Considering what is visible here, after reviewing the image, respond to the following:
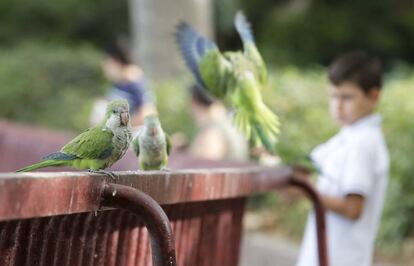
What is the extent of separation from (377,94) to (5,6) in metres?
16.9

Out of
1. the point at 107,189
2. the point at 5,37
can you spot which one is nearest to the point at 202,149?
the point at 107,189

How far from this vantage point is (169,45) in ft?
40.0

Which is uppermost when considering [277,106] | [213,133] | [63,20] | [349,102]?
[63,20]

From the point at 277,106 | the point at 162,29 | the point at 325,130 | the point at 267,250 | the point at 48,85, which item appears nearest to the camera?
the point at 267,250

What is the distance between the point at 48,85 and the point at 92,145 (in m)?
10.4

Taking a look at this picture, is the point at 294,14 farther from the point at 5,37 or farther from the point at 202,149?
the point at 202,149

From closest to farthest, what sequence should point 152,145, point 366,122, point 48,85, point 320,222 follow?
point 152,145 → point 320,222 → point 366,122 → point 48,85

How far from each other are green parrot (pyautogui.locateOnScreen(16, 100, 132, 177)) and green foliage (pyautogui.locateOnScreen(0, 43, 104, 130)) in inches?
340

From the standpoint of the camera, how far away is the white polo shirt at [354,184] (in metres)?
4.03

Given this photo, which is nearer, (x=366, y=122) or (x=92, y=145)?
(x=92, y=145)

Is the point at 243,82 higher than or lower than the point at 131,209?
higher

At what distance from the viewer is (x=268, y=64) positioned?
15.2 metres

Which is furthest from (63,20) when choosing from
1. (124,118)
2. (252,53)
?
(124,118)

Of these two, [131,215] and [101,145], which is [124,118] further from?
[131,215]
